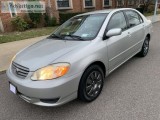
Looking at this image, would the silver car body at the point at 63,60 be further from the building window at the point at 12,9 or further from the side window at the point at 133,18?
the building window at the point at 12,9

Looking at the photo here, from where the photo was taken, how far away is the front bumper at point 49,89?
2.62m

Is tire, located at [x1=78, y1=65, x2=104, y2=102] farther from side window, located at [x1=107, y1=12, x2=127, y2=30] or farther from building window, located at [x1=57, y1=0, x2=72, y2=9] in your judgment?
building window, located at [x1=57, y1=0, x2=72, y2=9]

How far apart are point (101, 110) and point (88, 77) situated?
57 cm

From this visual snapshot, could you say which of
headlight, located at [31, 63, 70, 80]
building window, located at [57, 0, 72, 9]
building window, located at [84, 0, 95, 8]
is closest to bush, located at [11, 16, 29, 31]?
building window, located at [57, 0, 72, 9]

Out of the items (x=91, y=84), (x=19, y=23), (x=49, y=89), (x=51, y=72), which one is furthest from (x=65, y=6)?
(x=49, y=89)

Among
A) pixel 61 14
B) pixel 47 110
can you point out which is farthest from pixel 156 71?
pixel 61 14

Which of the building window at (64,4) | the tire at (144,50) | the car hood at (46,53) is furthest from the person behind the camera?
the building window at (64,4)

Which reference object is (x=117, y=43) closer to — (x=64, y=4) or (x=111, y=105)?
(x=111, y=105)

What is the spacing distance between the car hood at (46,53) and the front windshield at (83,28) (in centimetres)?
26

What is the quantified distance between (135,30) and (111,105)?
2.23 meters

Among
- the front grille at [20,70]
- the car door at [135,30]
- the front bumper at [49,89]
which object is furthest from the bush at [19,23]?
the front bumper at [49,89]

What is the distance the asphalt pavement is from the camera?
2.86 m

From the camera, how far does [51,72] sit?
106 inches

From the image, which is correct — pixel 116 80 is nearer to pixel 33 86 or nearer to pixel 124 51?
pixel 124 51
